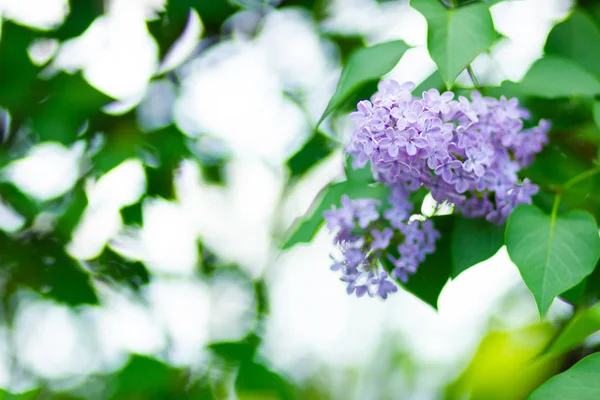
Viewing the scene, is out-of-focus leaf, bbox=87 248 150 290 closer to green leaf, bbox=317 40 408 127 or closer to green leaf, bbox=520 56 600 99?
green leaf, bbox=317 40 408 127

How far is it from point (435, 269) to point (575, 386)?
0.32 meters

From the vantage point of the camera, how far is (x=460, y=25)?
94cm

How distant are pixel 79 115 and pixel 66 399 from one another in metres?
0.87

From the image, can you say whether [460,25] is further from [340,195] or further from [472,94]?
[340,195]

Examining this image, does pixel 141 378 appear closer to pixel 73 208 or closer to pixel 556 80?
pixel 73 208

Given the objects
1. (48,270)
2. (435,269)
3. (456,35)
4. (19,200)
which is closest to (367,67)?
(456,35)

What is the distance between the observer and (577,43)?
1241 mm

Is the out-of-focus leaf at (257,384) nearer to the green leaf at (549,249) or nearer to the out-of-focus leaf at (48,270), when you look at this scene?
the out-of-focus leaf at (48,270)

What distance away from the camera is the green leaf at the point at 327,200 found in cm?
106

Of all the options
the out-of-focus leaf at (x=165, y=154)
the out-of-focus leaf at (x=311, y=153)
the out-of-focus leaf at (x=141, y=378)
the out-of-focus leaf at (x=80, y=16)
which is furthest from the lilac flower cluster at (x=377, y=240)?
the out-of-focus leaf at (x=80, y=16)

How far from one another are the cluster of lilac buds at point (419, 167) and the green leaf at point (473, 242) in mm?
16

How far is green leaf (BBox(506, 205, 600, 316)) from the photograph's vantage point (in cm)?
86

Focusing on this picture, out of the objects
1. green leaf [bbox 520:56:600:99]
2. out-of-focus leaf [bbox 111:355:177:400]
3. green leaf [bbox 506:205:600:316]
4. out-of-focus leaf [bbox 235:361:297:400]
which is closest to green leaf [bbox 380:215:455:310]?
green leaf [bbox 506:205:600:316]

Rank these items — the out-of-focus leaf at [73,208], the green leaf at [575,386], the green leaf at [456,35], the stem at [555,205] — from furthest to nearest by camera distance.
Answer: the out-of-focus leaf at [73,208]
the stem at [555,205]
the green leaf at [456,35]
the green leaf at [575,386]
